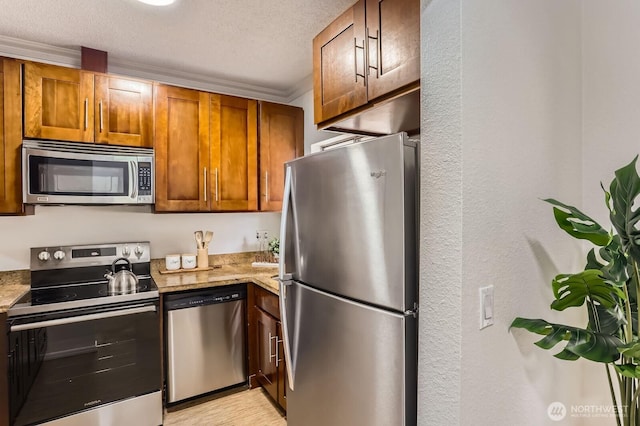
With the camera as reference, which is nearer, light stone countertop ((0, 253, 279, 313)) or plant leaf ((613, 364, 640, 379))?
plant leaf ((613, 364, 640, 379))

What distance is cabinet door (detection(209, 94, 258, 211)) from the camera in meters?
2.82

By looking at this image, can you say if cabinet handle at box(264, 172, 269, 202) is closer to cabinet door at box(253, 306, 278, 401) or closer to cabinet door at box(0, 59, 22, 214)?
cabinet door at box(253, 306, 278, 401)

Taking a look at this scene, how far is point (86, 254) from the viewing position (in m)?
2.58

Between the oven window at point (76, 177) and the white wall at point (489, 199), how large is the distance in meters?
2.19

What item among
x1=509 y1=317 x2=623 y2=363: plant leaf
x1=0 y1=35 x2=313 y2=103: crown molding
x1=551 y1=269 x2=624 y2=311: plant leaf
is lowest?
x1=509 y1=317 x2=623 y2=363: plant leaf

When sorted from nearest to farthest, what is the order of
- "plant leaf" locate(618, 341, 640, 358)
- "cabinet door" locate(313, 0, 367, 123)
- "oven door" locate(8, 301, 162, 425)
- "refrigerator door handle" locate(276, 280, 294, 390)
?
"plant leaf" locate(618, 341, 640, 358), "cabinet door" locate(313, 0, 367, 123), "refrigerator door handle" locate(276, 280, 294, 390), "oven door" locate(8, 301, 162, 425)

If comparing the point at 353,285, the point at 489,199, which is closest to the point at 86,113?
the point at 353,285

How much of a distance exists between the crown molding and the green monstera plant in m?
2.50

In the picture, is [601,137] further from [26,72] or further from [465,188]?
[26,72]

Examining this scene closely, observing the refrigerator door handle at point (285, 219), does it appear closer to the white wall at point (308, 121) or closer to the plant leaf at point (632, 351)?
the plant leaf at point (632, 351)

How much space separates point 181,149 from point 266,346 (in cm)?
161

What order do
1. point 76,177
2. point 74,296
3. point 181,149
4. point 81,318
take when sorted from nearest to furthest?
point 81,318, point 74,296, point 76,177, point 181,149

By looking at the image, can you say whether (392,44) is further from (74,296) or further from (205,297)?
(74,296)

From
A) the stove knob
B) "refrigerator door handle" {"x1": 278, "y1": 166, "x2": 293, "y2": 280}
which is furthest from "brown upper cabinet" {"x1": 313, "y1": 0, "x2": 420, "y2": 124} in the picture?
the stove knob
